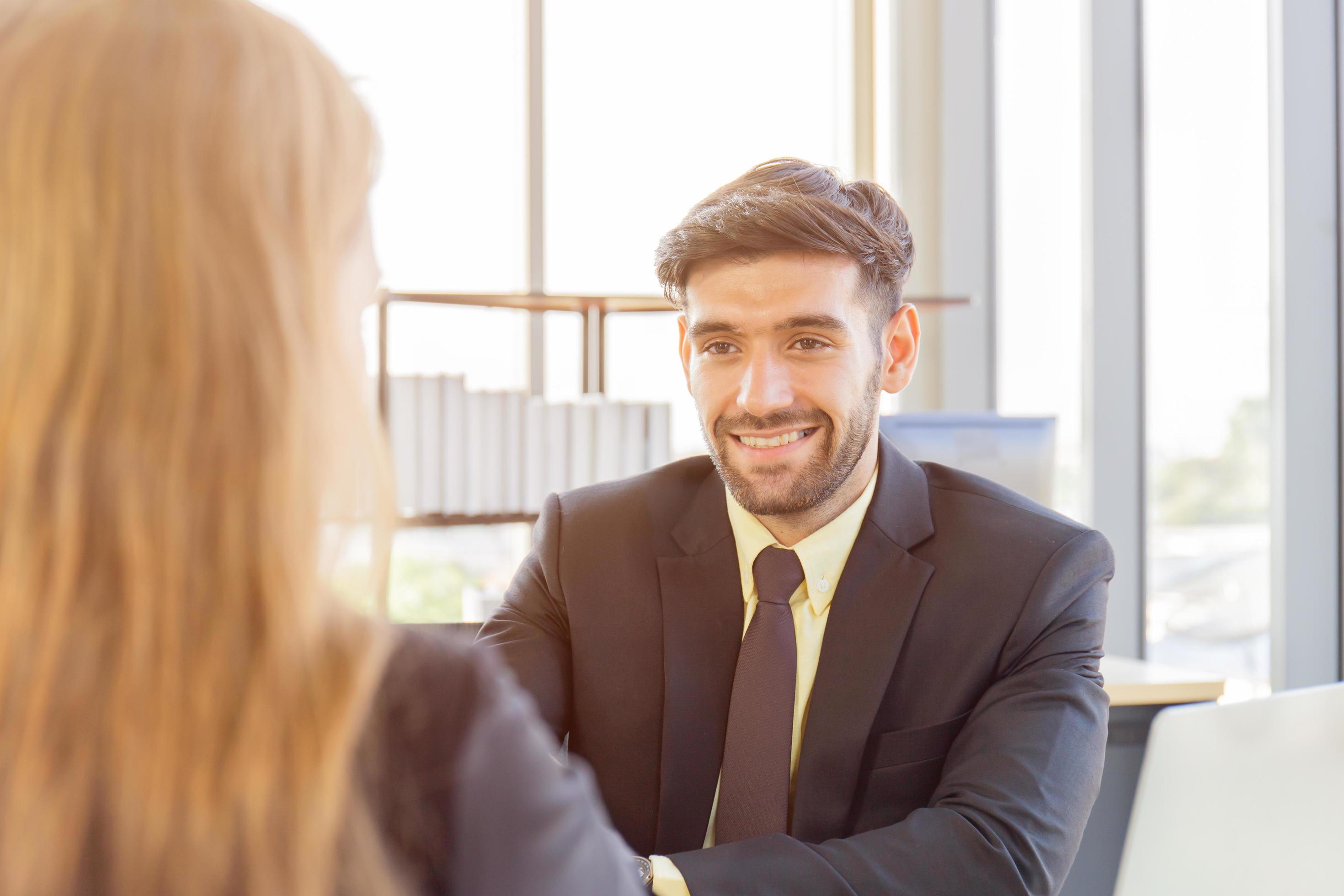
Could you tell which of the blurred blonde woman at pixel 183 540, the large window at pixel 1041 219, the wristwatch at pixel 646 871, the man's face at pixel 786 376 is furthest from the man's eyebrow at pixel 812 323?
the large window at pixel 1041 219

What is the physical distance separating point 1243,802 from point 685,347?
113 centimetres

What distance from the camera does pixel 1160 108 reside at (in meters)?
3.23

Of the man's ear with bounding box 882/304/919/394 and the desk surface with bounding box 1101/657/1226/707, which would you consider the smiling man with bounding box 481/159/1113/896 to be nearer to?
the man's ear with bounding box 882/304/919/394

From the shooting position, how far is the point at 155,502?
508 millimetres

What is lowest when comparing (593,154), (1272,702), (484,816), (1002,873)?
(1002,873)

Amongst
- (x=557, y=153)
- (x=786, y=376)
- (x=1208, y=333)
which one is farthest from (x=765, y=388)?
(x=1208, y=333)

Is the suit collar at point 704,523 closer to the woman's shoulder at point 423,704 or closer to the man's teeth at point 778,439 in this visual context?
the man's teeth at point 778,439

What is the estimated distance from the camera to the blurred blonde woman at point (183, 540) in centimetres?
50

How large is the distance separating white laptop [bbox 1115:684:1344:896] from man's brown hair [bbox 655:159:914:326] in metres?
0.85

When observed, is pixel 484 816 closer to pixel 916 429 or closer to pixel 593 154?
pixel 916 429

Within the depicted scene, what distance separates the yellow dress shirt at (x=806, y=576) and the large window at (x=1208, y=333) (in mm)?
1938

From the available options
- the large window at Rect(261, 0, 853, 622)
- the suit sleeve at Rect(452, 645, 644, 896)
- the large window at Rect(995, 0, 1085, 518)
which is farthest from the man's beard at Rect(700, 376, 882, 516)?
the large window at Rect(995, 0, 1085, 518)

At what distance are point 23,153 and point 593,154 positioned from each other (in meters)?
2.95

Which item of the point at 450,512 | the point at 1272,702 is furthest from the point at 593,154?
the point at 1272,702
